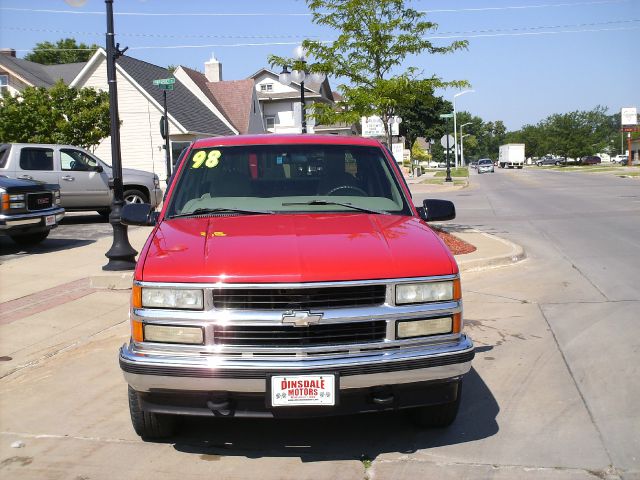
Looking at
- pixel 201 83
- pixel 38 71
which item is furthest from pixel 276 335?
pixel 38 71

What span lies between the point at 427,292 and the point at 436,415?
95 centimetres

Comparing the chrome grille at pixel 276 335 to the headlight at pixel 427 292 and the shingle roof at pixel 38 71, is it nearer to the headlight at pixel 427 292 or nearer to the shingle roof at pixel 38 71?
the headlight at pixel 427 292

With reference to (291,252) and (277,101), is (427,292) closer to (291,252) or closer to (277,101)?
(291,252)

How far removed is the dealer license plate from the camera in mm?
3498

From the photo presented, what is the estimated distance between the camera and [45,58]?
7638cm

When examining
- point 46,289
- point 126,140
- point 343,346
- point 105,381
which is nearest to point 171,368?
point 343,346

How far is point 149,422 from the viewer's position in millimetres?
4086

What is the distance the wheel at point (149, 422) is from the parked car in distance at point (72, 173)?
12.1m

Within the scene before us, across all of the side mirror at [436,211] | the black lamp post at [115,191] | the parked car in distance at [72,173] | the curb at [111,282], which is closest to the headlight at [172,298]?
the side mirror at [436,211]

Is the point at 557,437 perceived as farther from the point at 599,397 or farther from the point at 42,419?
the point at 42,419

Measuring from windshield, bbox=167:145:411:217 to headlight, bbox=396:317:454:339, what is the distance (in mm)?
1257

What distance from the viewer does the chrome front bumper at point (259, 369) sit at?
3.51m

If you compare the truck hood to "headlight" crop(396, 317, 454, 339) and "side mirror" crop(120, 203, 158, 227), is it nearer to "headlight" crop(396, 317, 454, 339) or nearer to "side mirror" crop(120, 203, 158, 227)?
"headlight" crop(396, 317, 454, 339)

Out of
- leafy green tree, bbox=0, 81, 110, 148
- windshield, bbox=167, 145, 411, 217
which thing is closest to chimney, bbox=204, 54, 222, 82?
leafy green tree, bbox=0, 81, 110, 148
